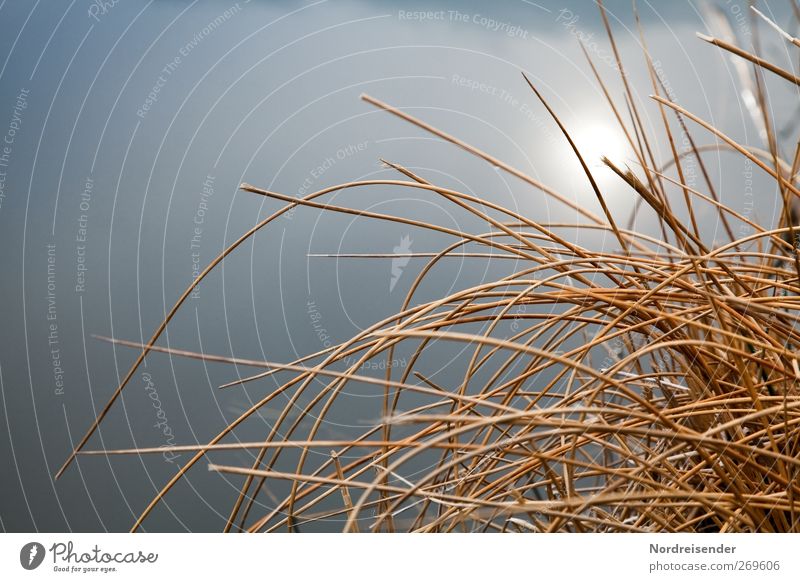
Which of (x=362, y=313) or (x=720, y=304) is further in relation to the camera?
(x=362, y=313)

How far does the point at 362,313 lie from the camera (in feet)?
2.37

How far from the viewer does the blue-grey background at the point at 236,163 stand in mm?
653

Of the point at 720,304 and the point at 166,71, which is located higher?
the point at 166,71

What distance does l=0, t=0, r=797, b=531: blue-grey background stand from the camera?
2.14ft

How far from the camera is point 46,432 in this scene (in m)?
0.63

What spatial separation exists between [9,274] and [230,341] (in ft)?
0.67

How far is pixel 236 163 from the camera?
28.2 inches

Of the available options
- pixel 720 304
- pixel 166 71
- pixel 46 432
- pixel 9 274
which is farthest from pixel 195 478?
pixel 720 304
